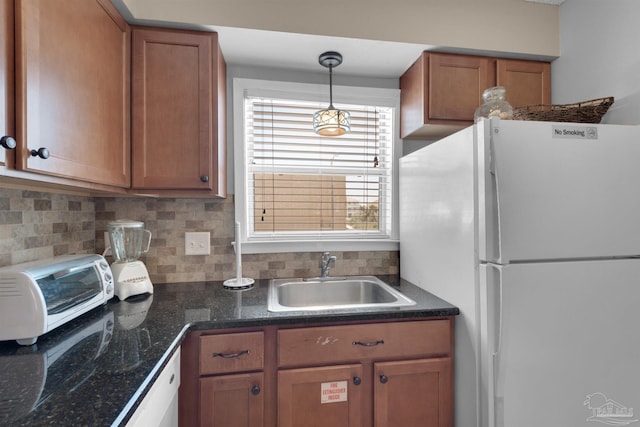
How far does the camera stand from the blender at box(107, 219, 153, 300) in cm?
148

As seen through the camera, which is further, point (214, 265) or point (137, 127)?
point (214, 265)

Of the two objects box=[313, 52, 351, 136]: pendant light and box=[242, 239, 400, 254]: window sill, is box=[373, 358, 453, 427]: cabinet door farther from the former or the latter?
box=[313, 52, 351, 136]: pendant light

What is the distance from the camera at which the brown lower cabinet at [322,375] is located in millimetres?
1241

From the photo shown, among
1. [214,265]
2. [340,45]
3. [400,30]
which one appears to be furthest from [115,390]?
[400,30]

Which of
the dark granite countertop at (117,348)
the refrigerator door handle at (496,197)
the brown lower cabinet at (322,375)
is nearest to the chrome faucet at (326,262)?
the dark granite countertop at (117,348)

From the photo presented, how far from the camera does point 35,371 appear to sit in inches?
33.1

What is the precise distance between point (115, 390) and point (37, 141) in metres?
0.73

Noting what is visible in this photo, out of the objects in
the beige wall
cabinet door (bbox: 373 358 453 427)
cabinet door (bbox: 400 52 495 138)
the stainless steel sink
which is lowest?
cabinet door (bbox: 373 358 453 427)

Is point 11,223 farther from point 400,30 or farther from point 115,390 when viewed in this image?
point 400,30

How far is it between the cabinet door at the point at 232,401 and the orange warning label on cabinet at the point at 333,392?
0.25 metres

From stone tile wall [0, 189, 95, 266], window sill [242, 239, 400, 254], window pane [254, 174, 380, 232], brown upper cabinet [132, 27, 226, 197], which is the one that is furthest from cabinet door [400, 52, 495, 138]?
stone tile wall [0, 189, 95, 266]

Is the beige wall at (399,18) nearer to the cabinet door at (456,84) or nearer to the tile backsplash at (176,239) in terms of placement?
the cabinet door at (456,84)

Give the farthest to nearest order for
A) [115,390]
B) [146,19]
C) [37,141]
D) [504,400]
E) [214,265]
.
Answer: [214,265]
[146,19]
[504,400]
[37,141]
[115,390]

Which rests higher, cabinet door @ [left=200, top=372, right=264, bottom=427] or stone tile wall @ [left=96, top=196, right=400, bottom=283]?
stone tile wall @ [left=96, top=196, right=400, bottom=283]
